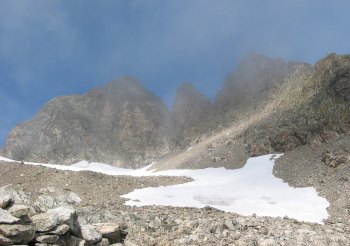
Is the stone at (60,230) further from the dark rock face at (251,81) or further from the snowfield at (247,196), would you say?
the dark rock face at (251,81)

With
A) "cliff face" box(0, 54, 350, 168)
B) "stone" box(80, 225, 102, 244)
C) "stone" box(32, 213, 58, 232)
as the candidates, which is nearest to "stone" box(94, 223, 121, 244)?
"stone" box(80, 225, 102, 244)

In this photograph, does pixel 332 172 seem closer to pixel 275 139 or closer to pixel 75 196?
pixel 275 139

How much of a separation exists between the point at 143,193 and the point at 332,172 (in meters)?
19.3

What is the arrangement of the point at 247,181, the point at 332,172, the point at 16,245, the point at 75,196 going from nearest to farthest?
1. the point at 16,245
2. the point at 75,196
3. the point at 332,172
4. the point at 247,181

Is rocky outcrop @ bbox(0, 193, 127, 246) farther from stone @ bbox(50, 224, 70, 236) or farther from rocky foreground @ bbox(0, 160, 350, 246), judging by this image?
rocky foreground @ bbox(0, 160, 350, 246)

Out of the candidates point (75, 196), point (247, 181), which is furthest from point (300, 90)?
point (75, 196)

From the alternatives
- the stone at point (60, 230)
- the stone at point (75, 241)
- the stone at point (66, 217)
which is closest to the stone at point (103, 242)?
the stone at point (75, 241)

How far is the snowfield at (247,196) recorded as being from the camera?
99.8 feet

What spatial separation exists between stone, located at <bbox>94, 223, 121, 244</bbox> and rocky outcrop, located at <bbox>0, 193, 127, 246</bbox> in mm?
296

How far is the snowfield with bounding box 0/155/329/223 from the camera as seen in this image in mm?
30422

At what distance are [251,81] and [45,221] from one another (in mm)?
100841

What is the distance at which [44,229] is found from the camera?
1434 centimetres

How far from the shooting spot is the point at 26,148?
368 feet

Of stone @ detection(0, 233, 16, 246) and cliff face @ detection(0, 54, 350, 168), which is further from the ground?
cliff face @ detection(0, 54, 350, 168)
